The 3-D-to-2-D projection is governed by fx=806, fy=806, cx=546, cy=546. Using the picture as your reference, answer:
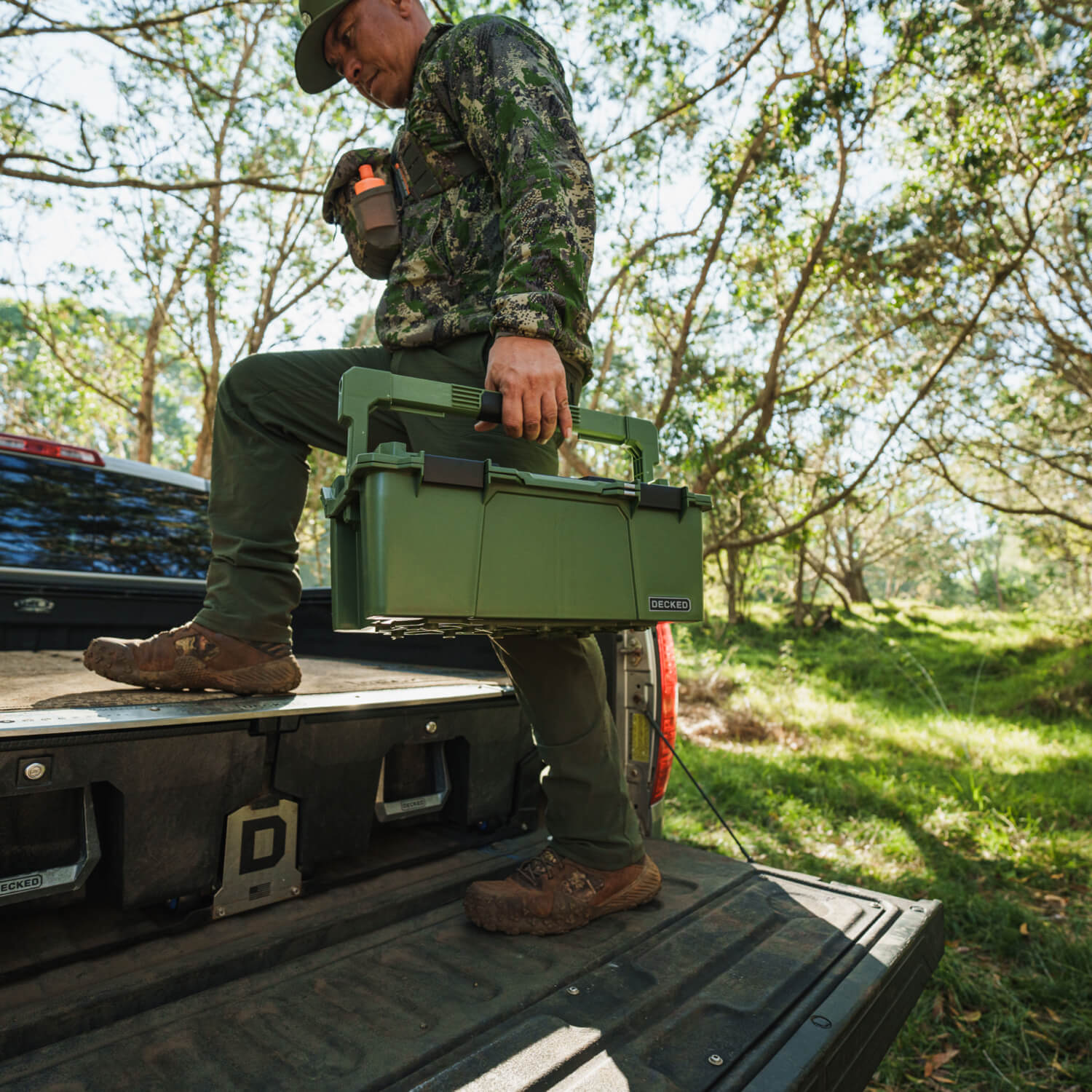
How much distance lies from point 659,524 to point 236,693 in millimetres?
1038

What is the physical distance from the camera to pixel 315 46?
207cm

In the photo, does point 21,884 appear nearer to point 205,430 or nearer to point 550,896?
point 550,896

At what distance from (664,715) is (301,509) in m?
1.12

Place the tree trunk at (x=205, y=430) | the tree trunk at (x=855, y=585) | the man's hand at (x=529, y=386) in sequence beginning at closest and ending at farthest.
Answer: the man's hand at (x=529, y=386), the tree trunk at (x=205, y=430), the tree trunk at (x=855, y=585)

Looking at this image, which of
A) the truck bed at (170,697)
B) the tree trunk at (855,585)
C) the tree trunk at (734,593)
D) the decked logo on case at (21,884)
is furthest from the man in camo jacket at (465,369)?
the tree trunk at (855,585)

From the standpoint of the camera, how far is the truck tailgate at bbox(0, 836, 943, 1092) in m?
1.14

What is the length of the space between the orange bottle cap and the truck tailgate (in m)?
1.65

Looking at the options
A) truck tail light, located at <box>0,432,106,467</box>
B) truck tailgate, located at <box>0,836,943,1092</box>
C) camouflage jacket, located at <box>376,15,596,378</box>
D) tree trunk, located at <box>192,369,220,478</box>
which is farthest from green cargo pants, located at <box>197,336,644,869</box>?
tree trunk, located at <box>192,369,220,478</box>

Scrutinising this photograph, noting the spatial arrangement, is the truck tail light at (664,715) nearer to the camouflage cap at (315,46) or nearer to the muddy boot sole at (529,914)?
the muddy boot sole at (529,914)

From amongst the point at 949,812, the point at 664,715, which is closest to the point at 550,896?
the point at 664,715

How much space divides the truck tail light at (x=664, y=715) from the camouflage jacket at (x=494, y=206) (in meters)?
0.88

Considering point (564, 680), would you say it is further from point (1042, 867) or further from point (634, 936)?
point (1042, 867)

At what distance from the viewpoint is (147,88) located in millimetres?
9188

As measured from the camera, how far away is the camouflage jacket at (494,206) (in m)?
1.57
